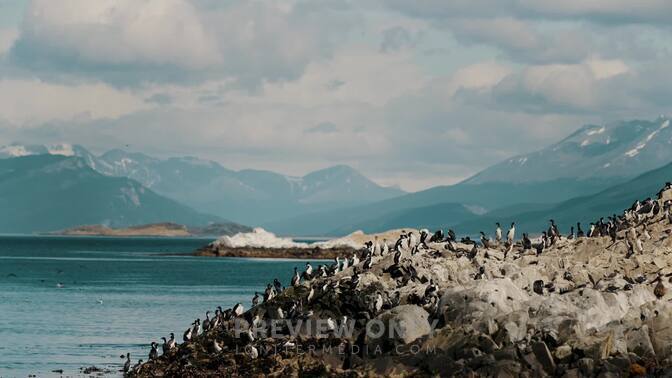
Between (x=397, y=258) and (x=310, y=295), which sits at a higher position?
(x=397, y=258)

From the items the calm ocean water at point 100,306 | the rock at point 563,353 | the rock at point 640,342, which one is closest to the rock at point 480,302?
the rock at point 563,353

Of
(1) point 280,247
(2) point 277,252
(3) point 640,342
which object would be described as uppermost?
(1) point 280,247

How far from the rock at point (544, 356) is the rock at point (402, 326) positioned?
402cm

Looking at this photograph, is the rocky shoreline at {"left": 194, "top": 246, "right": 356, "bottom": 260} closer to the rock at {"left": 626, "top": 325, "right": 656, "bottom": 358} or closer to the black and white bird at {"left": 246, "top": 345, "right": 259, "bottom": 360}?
the black and white bird at {"left": 246, "top": 345, "right": 259, "bottom": 360}

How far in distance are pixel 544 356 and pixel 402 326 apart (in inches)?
202

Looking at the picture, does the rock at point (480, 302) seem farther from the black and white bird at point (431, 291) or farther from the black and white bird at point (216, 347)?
the black and white bird at point (216, 347)

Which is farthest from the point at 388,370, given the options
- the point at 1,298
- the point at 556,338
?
the point at 1,298

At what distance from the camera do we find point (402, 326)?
38781 mm

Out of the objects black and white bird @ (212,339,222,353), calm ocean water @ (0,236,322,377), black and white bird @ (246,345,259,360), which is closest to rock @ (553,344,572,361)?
black and white bird @ (246,345,259,360)

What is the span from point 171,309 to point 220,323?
91.5 feet

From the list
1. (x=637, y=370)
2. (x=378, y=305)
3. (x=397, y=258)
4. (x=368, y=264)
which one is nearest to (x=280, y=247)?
(x=368, y=264)

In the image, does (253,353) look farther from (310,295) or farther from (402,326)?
(402,326)

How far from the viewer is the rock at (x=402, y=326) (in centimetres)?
3853

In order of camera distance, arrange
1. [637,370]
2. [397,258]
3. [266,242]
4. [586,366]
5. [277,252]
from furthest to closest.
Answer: [266,242]
[277,252]
[397,258]
[586,366]
[637,370]
